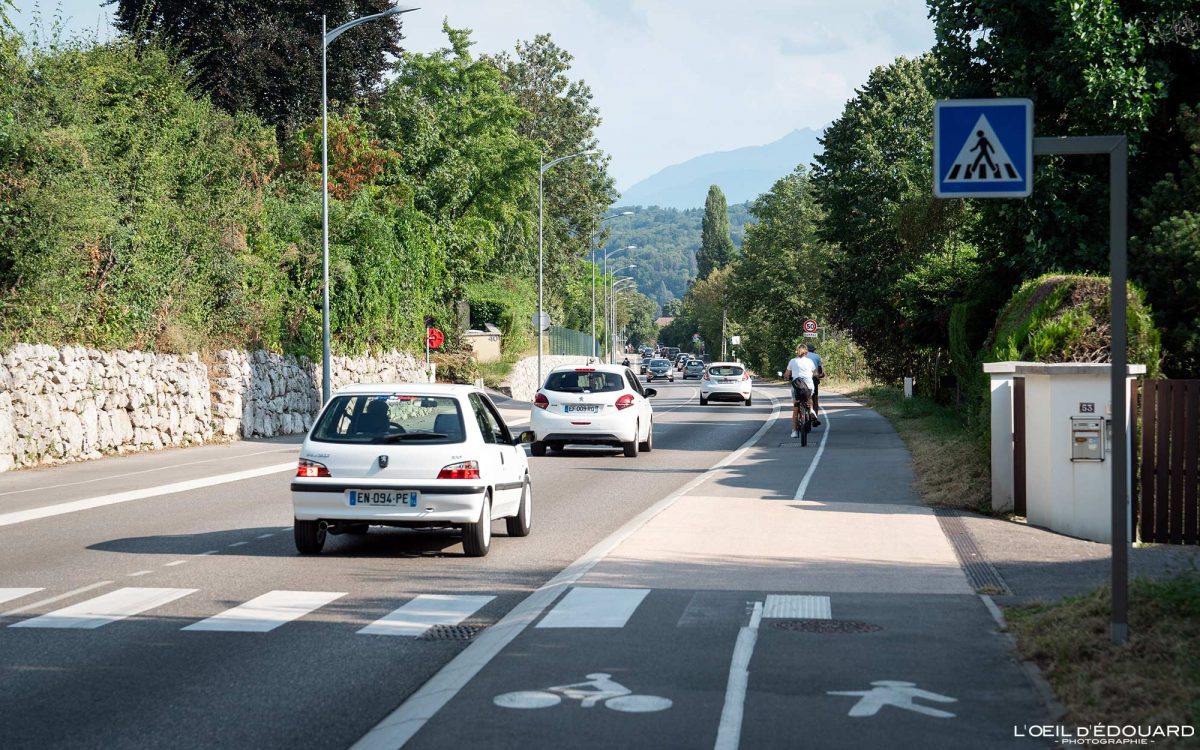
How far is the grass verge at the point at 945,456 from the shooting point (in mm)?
15903

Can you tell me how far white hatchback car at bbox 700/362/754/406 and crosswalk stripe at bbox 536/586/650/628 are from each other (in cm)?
3975

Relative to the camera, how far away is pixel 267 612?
9.14 m

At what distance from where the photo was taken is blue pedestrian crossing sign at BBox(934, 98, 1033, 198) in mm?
8070

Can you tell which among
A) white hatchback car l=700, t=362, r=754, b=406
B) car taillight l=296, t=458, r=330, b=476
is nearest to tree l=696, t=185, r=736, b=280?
white hatchback car l=700, t=362, r=754, b=406

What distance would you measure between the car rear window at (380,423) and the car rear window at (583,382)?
40.5 feet

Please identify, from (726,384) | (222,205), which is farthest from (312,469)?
(726,384)

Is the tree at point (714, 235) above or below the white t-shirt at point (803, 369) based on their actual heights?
above

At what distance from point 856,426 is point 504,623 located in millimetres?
25860

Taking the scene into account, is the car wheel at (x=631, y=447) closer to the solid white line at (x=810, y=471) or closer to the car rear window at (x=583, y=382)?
the car rear window at (x=583, y=382)

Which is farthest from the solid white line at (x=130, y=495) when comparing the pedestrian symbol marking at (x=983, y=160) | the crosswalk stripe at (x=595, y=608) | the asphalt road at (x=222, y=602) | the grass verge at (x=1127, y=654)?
the grass verge at (x=1127, y=654)

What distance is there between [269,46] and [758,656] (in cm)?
3775

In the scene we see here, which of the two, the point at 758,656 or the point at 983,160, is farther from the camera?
the point at 983,160

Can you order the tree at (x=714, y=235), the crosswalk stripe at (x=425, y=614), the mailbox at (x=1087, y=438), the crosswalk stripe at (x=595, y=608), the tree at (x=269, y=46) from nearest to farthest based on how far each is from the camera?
the crosswalk stripe at (x=595, y=608)
the crosswalk stripe at (x=425, y=614)
the mailbox at (x=1087, y=438)
the tree at (x=269, y=46)
the tree at (x=714, y=235)

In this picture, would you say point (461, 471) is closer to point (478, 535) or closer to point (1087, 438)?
point (478, 535)
